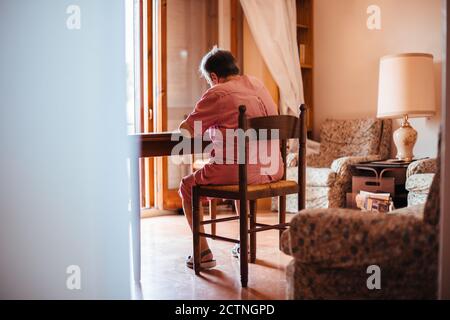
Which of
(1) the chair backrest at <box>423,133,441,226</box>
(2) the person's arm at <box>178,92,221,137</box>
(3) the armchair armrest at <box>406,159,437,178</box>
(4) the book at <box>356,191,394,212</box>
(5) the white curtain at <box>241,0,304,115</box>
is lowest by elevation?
(4) the book at <box>356,191,394,212</box>

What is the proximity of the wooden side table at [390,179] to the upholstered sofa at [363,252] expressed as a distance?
2685 millimetres

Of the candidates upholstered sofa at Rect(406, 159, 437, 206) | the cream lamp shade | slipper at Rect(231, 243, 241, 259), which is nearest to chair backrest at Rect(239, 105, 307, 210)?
slipper at Rect(231, 243, 241, 259)

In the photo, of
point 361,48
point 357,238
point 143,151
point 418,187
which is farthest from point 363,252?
point 361,48

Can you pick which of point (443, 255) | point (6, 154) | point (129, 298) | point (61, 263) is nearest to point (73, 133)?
point (6, 154)

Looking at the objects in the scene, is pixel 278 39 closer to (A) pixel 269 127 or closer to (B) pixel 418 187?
(B) pixel 418 187

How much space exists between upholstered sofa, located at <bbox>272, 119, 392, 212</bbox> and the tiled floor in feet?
2.49

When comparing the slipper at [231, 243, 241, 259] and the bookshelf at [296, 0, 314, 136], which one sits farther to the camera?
the bookshelf at [296, 0, 314, 136]

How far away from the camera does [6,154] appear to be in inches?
76.9

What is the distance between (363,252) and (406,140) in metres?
2.95

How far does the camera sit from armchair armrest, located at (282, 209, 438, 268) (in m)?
1.78

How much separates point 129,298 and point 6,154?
642mm

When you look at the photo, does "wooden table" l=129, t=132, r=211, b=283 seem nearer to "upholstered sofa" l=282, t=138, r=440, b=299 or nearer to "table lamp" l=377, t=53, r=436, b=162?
"upholstered sofa" l=282, t=138, r=440, b=299

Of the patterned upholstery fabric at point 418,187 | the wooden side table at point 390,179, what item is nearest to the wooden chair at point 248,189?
the patterned upholstery fabric at point 418,187

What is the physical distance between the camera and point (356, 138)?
5.21m
